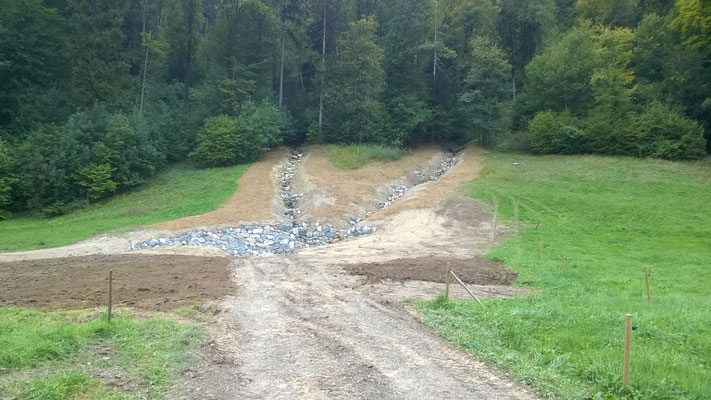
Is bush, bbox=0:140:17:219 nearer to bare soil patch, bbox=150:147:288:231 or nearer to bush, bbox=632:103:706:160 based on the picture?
bare soil patch, bbox=150:147:288:231

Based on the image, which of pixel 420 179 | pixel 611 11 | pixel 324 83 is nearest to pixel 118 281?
pixel 420 179

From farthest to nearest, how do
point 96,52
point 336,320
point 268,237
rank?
point 96,52, point 268,237, point 336,320

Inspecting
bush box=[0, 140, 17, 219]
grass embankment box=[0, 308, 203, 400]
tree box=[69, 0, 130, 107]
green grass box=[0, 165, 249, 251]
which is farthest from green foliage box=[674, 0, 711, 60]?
bush box=[0, 140, 17, 219]

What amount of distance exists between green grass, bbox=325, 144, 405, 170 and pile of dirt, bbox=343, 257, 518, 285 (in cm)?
2132

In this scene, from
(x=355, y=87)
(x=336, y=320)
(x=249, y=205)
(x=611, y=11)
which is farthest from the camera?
(x=611, y=11)

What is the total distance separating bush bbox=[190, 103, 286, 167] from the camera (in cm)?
3922

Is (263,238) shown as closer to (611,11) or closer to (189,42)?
(189,42)

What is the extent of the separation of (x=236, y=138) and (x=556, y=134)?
2734cm

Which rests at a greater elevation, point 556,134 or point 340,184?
point 556,134

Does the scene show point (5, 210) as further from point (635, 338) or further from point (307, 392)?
point (635, 338)

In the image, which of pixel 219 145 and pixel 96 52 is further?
pixel 96 52

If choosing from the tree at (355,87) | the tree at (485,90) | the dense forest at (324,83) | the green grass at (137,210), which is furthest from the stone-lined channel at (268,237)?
the tree at (485,90)

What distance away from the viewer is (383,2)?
54.2 m

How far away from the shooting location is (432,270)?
16.0 m
